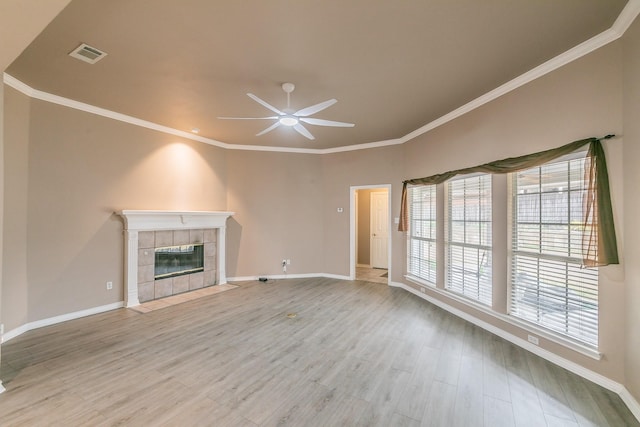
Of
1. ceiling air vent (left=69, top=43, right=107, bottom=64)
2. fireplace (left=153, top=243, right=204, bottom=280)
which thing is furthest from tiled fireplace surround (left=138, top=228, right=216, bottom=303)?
ceiling air vent (left=69, top=43, right=107, bottom=64)

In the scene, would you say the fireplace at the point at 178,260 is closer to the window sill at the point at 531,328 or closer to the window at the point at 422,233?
the window at the point at 422,233

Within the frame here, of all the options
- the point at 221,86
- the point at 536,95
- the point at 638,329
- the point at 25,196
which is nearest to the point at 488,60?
the point at 536,95

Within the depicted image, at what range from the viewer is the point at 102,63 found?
285 cm

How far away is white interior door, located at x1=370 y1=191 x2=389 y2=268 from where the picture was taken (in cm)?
761

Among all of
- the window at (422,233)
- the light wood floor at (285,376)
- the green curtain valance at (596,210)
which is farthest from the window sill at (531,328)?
the green curtain valance at (596,210)

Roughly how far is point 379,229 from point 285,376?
565cm

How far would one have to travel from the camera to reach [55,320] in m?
3.71

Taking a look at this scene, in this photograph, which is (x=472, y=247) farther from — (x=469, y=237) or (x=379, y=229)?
(x=379, y=229)

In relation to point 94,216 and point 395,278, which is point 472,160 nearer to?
point 395,278

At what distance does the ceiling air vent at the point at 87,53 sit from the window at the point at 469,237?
15.6ft

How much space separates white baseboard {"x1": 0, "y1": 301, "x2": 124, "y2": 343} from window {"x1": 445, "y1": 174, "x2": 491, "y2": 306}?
548 centimetres

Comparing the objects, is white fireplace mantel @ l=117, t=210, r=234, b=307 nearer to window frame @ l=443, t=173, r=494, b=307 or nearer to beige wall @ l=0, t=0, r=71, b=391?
beige wall @ l=0, t=0, r=71, b=391

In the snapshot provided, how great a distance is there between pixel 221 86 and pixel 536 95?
3.69 m

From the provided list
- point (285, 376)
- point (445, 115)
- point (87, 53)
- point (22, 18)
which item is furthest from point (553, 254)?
point (87, 53)
